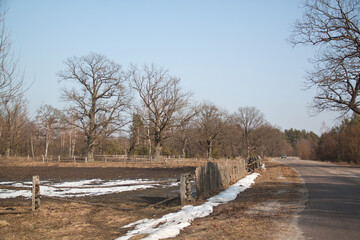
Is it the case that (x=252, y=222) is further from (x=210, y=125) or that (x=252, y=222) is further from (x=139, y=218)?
(x=210, y=125)

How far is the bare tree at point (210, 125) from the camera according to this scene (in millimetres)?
57688

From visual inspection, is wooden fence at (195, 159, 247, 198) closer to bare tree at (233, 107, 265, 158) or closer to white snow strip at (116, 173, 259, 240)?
white snow strip at (116, 173, 259, 240)

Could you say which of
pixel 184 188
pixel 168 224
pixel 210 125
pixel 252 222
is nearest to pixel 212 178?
pixel 184 188

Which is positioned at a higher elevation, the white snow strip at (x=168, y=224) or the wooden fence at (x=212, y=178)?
the wooden fence at (x=212, y=178)

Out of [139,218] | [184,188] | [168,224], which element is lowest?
[139,218]

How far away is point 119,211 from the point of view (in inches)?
382

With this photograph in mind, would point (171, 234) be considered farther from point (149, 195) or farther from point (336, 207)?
point (149, 195)

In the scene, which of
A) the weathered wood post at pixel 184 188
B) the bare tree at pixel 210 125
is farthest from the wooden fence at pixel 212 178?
the bare tree at pixel 210 125

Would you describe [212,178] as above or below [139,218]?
above

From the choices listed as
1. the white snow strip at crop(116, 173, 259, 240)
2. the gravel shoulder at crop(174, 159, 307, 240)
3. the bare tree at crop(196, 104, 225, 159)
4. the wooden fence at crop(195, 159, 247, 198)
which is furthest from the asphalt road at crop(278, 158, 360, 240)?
the bare tree at crop(196, 104, 225, 159)

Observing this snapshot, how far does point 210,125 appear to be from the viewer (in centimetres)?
5809

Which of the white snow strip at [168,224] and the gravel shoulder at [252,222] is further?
the white snow strip at [168,224]

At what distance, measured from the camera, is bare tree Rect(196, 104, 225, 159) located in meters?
57.7

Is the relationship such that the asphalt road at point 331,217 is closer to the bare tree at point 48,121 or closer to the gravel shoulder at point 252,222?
the gravel shoulder at point 252,222
